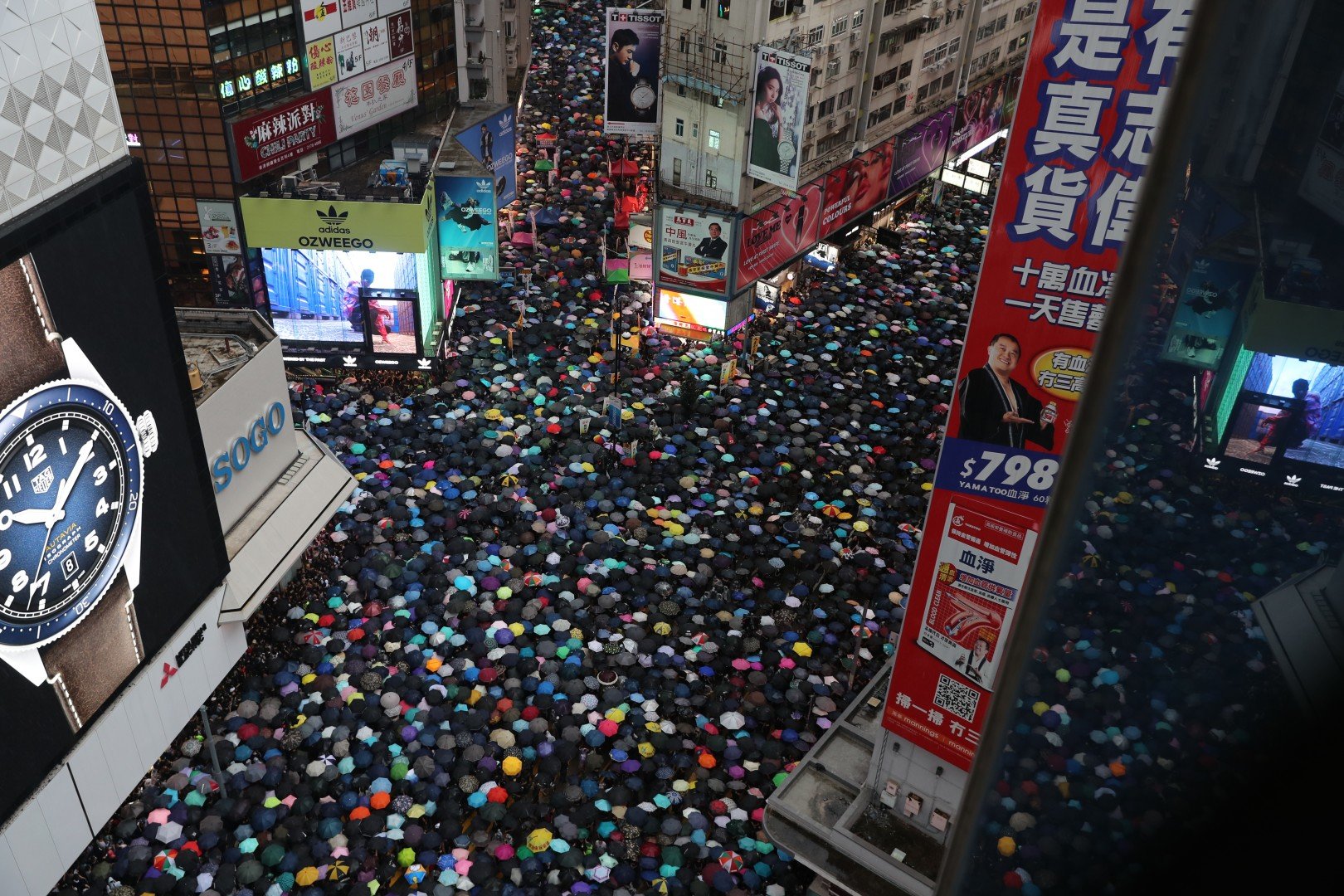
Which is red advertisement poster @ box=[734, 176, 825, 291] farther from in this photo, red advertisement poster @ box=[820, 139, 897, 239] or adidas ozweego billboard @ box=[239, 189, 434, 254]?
adidas ozweego billboard @ box=[239, 189, 434, 254]

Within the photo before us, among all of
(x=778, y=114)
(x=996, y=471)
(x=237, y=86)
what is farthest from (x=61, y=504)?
(x=778, y=114)

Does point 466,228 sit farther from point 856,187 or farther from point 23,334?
point 23,334

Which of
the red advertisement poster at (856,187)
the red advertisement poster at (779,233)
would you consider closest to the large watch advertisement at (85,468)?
the red advertisement poster at (779,233)

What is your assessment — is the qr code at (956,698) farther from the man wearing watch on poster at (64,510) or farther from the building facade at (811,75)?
Answer: the building facade at (811,75)

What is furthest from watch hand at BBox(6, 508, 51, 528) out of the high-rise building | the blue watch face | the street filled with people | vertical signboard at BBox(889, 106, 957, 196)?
vertical signboard at BBox(889, 106, 957, 196)

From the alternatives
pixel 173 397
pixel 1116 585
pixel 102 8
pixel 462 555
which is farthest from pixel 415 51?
pixel 1116 585

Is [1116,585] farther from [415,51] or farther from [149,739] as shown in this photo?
[415,51]
